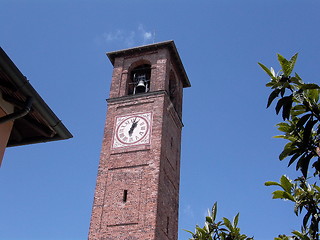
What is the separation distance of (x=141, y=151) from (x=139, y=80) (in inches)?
187

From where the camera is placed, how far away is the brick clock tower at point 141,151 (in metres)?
17.1

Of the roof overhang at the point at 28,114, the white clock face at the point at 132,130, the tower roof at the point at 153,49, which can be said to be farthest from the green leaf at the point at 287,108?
the tower roof at the point at 153,49

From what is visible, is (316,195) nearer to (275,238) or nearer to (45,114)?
(275,238)

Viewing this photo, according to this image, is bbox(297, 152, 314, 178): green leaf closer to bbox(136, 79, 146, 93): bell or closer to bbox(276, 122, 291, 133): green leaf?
bbox(276, 122, 291, 133): green leaf

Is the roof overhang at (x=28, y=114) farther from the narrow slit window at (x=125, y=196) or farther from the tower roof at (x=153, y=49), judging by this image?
the tower roof at (x=153, y=49)

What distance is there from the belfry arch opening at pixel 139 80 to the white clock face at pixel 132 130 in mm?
1932

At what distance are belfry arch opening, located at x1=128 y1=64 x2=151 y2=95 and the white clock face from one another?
1932 mm

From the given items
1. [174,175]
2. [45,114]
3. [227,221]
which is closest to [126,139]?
[174,175]

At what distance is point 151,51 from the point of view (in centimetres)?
2258

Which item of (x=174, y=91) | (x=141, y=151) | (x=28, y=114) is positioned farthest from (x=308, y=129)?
(x=174, y=91)

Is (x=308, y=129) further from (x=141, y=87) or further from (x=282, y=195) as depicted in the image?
(x=141, y=87)

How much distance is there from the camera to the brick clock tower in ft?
56.1

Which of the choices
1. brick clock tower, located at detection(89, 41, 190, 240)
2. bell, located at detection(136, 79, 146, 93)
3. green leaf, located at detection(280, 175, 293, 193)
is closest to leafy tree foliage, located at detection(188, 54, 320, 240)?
green leaf, located at detection(280, 175, 293, 193)

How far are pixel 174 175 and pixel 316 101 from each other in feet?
52.3
